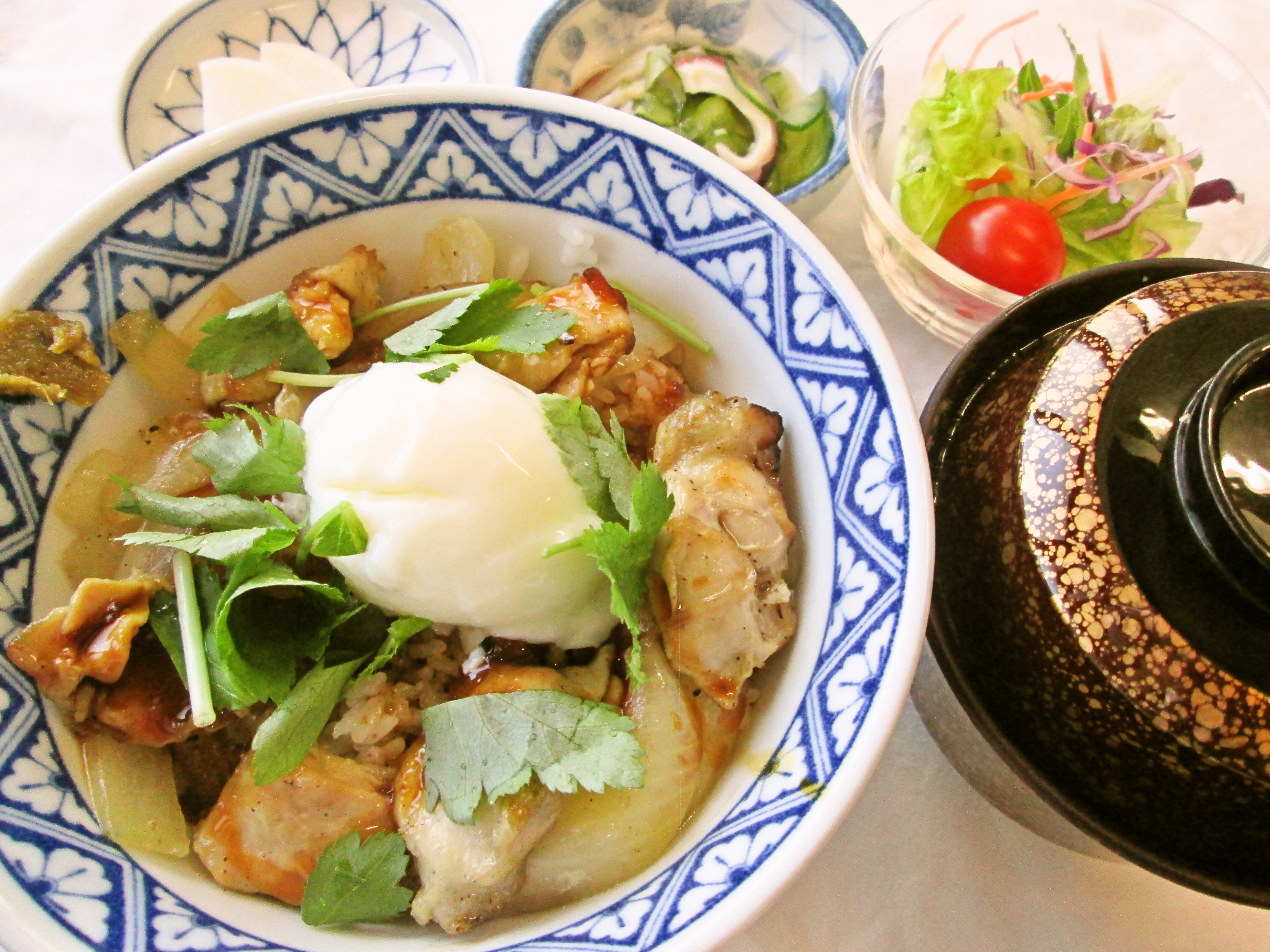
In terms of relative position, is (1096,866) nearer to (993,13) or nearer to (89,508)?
(89,508)

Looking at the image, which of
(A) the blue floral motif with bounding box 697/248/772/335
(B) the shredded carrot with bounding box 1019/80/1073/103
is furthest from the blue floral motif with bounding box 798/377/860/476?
(B) the shredded carrot with bounding box 1019/80/1073/103

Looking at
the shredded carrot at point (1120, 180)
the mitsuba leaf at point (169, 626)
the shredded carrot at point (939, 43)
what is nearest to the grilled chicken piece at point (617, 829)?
the mitsuba leaf at point (169, 626)

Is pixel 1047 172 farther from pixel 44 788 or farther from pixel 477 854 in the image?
pixel 44 788

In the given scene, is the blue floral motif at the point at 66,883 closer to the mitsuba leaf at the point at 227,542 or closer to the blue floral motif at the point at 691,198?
the mitsuba leaf at the point at 227,542

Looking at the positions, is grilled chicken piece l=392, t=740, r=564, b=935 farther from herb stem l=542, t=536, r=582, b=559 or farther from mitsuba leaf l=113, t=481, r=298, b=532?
mitsuba leaf l=113, t=481, r=298, b=532

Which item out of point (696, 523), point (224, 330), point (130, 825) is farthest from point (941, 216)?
point (130, 825)

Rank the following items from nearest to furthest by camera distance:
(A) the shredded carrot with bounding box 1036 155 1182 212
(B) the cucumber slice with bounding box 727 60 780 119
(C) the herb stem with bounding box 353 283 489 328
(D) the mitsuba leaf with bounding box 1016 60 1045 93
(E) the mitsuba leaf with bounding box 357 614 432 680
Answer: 1. (E) the mitsuba leaf with bounding box 357 614 432 680
2. (C) the herb stem with bounding box 353 283 489 328
3. (A) the shredded carrot with bounding box 1036 155 1182 212
4. (D) the mitsuba leaf with bounding box 1016 60 1045 93
5. (B) the cucumber slice with bounding box 727 60 780 119
